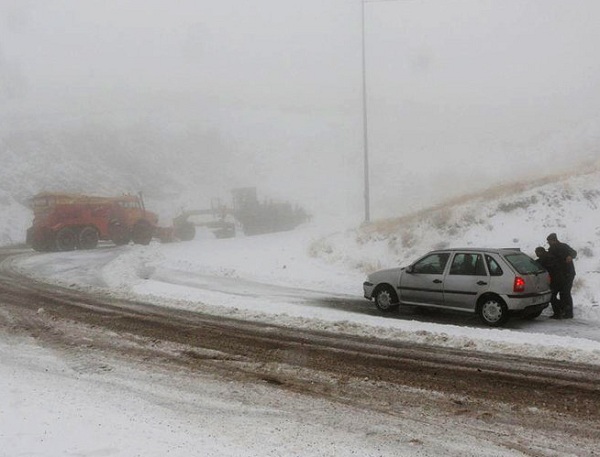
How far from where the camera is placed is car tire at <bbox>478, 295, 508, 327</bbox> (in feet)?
32.6

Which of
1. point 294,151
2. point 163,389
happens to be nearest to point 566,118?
point 294,151

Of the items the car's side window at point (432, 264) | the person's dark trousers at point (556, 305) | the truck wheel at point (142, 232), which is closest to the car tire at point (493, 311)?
the car's side window at point (432, 264)

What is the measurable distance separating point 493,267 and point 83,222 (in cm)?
2199

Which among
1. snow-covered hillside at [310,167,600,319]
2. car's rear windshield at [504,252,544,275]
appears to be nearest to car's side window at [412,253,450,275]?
car's rear windshield at [504,252,544,275]

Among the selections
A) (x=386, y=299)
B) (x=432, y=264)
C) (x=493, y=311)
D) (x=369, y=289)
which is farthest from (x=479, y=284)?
(x=369, y=289)

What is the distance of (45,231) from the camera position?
25.5m

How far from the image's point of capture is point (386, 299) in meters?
11.7

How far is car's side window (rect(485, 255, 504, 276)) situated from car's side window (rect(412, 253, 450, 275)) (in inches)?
33.6

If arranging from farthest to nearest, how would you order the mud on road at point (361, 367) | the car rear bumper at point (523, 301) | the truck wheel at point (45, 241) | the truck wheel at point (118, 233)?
the truck wheel at point (118, 233) < the truck wheel at point (45, 241) < the car rear bumper at point (523, 301) < the mud on road at point (361, 367)

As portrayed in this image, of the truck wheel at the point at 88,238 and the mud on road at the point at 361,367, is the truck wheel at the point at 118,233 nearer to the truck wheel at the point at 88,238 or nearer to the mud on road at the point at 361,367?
the truck wheel at the point at 88,238

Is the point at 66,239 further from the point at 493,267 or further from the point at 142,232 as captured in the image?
the point at 493,267

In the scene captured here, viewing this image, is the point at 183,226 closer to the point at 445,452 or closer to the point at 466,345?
the point at 466,345

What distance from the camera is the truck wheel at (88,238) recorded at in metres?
26.6

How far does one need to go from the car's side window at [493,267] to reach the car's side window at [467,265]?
0.38 ft
